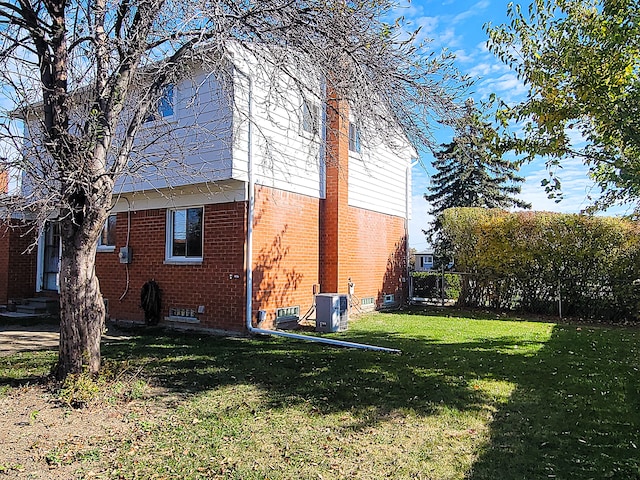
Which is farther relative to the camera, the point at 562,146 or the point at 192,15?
the point at 562,146

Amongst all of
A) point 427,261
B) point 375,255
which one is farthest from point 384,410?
point 427,261

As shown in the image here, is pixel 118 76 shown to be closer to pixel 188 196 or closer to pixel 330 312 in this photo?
pixel 188 196

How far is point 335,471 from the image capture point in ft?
11.8

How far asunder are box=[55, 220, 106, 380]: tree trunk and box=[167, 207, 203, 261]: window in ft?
17.0

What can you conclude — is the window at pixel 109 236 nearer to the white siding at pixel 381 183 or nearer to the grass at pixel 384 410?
the grass at pixel 384 410

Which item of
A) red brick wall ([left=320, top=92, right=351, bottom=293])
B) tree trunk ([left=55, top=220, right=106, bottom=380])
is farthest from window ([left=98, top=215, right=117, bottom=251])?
tree trunk ([left=55, top=220, right=106, bottom=380])

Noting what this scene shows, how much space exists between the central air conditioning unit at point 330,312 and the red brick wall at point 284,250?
97 centimetres

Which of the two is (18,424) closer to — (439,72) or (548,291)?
(439,72)

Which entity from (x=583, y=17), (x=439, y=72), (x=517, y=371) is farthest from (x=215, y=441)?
(x=583, y=17)

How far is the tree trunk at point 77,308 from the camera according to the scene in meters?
5.39

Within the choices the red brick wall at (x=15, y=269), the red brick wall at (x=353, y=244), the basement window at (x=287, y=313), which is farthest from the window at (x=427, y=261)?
the red brick wall at (x=15, y=269)

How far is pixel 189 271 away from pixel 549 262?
Result: 32.6 feet

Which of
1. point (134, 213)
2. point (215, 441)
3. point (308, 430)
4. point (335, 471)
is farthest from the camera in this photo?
point (134, 213)

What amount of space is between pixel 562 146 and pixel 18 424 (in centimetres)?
781
